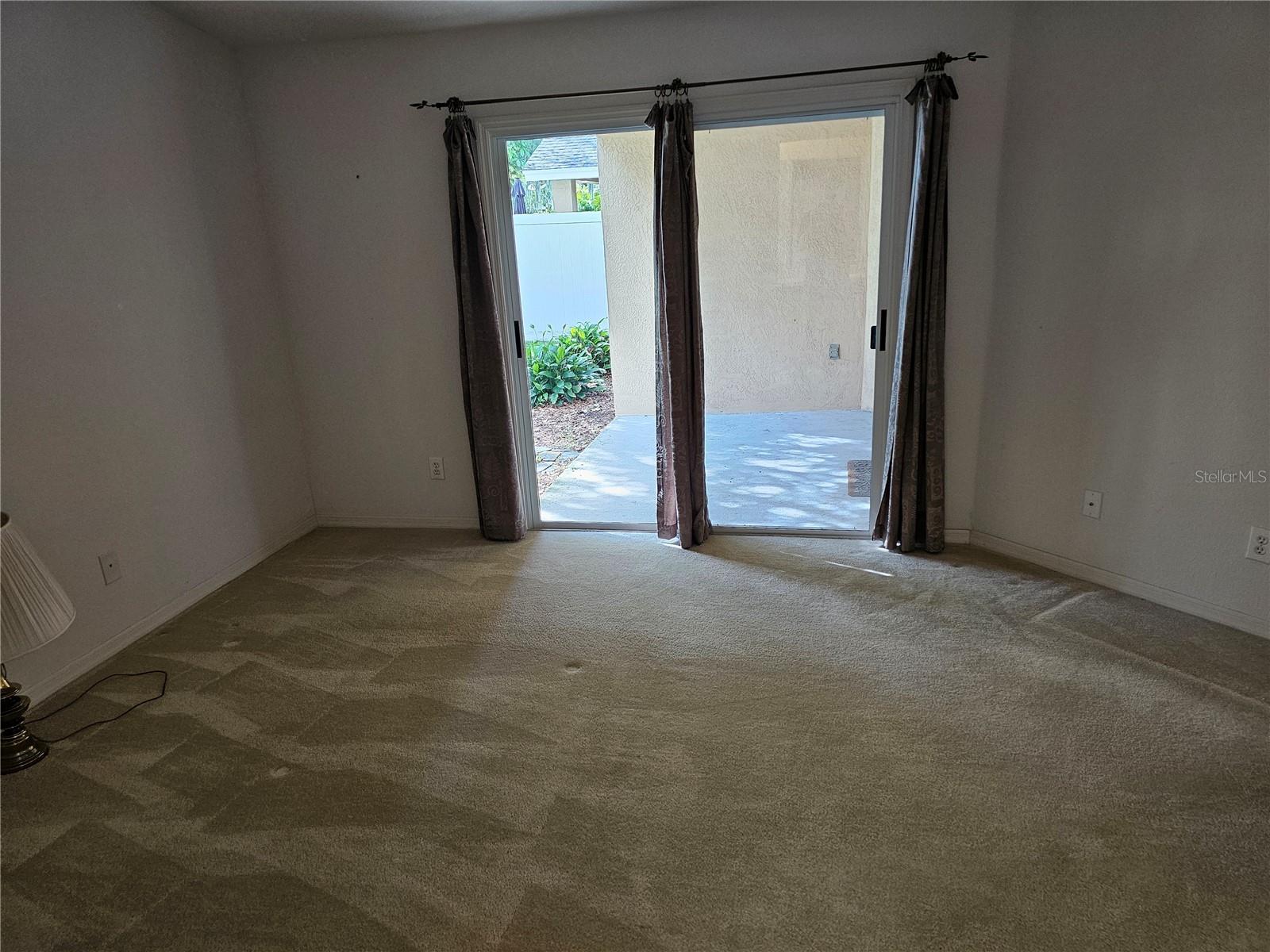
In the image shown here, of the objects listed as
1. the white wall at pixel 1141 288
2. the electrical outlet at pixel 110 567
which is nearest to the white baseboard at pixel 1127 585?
the white wall at pixel 1141 288

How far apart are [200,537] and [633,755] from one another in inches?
88.7

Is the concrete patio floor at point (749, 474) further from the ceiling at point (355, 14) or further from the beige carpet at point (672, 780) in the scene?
the ceiling at point (355, 14)

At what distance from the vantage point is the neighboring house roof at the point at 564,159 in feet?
11.0

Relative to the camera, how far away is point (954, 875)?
160 centimetres

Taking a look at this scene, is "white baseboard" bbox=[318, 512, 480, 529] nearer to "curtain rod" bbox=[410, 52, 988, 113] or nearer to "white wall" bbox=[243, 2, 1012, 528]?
"white wall" bbox=[243, 2, 1012, 528]

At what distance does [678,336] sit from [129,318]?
2.20 metres

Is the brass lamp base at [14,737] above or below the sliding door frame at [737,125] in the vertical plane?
below

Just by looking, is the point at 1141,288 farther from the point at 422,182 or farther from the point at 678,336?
the point at 422,182

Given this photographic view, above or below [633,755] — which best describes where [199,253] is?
above

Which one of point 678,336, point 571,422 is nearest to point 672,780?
point 678,336

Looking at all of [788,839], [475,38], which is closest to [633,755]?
[788,839]

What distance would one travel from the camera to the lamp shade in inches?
74.6

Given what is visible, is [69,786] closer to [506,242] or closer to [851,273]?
[506,242]

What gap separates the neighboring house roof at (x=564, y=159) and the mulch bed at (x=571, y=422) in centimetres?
101
